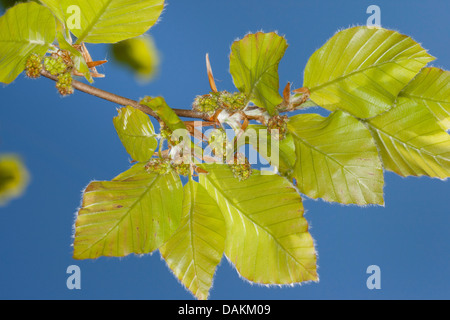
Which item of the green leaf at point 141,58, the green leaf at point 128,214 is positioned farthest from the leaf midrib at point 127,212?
the green leaf at point 141,58

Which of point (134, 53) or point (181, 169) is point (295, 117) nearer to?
point (181, 169)

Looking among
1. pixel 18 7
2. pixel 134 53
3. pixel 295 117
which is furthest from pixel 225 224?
pixel 134 53

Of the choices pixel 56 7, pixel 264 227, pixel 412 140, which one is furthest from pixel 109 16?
pixel 412 140

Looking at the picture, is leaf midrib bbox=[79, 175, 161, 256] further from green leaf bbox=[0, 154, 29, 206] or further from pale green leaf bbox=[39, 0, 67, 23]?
green leaf bbox=[0, 154, 29, 206]

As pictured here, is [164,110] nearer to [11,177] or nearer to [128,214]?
[128,214]

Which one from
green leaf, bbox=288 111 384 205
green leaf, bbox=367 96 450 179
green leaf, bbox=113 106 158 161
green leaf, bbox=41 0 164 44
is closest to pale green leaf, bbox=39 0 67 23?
green leaf, bbox=41 0 164 44

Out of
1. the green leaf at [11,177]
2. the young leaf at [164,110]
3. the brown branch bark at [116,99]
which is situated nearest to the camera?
the young leaf at [164,110]

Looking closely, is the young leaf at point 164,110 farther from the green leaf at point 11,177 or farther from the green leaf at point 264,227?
the green leaf at point 11,177
